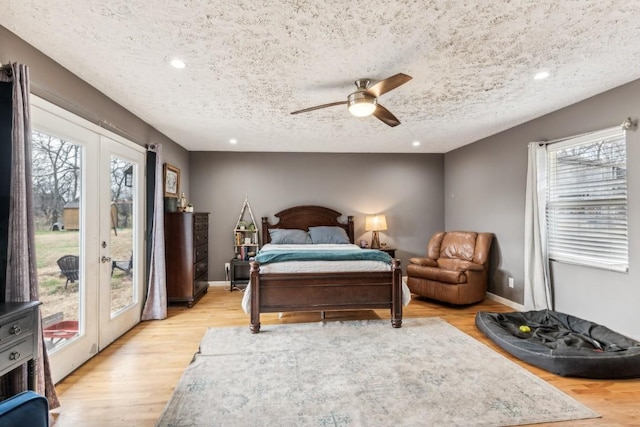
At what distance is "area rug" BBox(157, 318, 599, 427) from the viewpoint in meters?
1.92

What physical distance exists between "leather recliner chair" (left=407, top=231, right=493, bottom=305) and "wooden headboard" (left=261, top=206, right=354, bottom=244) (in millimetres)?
1494

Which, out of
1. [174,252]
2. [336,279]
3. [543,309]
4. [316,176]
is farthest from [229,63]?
[543,309]

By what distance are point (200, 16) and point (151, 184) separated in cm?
256

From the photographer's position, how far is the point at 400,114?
3.64m

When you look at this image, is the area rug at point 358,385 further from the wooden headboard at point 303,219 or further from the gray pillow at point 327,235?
the wooden headboard at point 303,219

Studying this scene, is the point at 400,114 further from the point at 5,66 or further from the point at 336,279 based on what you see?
the point at 5,66

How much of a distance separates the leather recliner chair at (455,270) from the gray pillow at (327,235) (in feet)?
4.05

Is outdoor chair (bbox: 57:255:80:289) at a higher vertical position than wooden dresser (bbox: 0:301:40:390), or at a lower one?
higher

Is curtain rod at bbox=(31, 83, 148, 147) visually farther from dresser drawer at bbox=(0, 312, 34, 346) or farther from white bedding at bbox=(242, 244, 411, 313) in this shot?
white bedding at bbox=(242, 244, 411, 313)

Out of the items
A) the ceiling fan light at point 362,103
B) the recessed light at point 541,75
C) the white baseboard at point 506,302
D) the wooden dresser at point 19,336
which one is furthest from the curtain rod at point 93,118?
the white baseboard at point 506,302

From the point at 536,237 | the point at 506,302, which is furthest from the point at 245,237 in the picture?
the point at 536,237

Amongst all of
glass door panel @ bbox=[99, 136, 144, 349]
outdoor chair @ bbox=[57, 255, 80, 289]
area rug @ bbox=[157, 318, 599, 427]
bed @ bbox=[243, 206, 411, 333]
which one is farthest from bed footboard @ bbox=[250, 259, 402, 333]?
outdoor chair @ bbox=[57, 255, 80, 289]

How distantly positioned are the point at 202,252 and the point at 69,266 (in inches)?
95.1

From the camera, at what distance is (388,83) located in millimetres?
2283
